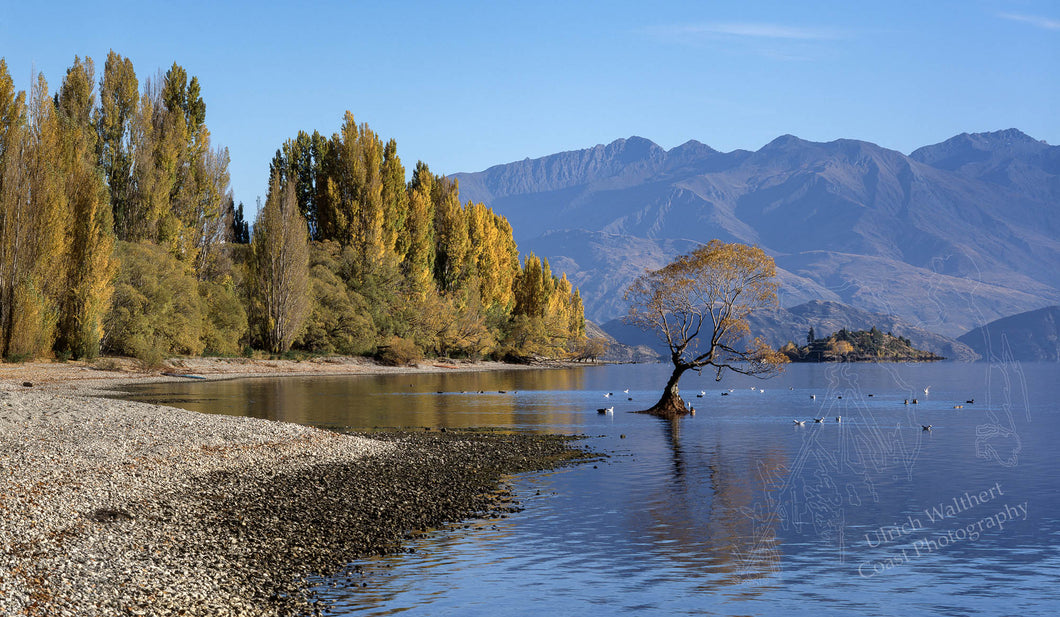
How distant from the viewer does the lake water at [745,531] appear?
51.6ft

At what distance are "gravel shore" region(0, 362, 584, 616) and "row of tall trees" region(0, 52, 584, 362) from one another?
102 ft

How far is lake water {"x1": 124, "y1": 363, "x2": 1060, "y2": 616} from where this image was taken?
15727 millimetres

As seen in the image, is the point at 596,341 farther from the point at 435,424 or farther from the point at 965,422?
the point at 435,424

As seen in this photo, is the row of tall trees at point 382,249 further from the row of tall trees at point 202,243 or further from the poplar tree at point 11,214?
the poplar tree at point 11,214

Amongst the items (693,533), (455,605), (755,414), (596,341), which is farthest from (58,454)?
(596,341)

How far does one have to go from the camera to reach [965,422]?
55.2 m

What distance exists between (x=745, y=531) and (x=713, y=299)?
2858cm

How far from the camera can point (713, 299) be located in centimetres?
4884

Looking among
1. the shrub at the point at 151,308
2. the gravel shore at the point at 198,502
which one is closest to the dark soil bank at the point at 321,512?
the gravel shore at the point at 198,502

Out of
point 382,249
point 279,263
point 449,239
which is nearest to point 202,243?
point 279,263

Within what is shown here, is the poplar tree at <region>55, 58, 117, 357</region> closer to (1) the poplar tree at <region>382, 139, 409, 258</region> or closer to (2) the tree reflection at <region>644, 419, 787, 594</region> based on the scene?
(1) the poplar tree at <region>382, 139, 409, 258</region>

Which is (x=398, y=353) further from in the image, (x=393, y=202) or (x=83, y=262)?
(x=83, y=262)

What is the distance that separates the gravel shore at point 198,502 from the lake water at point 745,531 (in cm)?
144

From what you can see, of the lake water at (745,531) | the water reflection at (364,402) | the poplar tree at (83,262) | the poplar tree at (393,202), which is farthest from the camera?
the poplar tree at (393,202)
